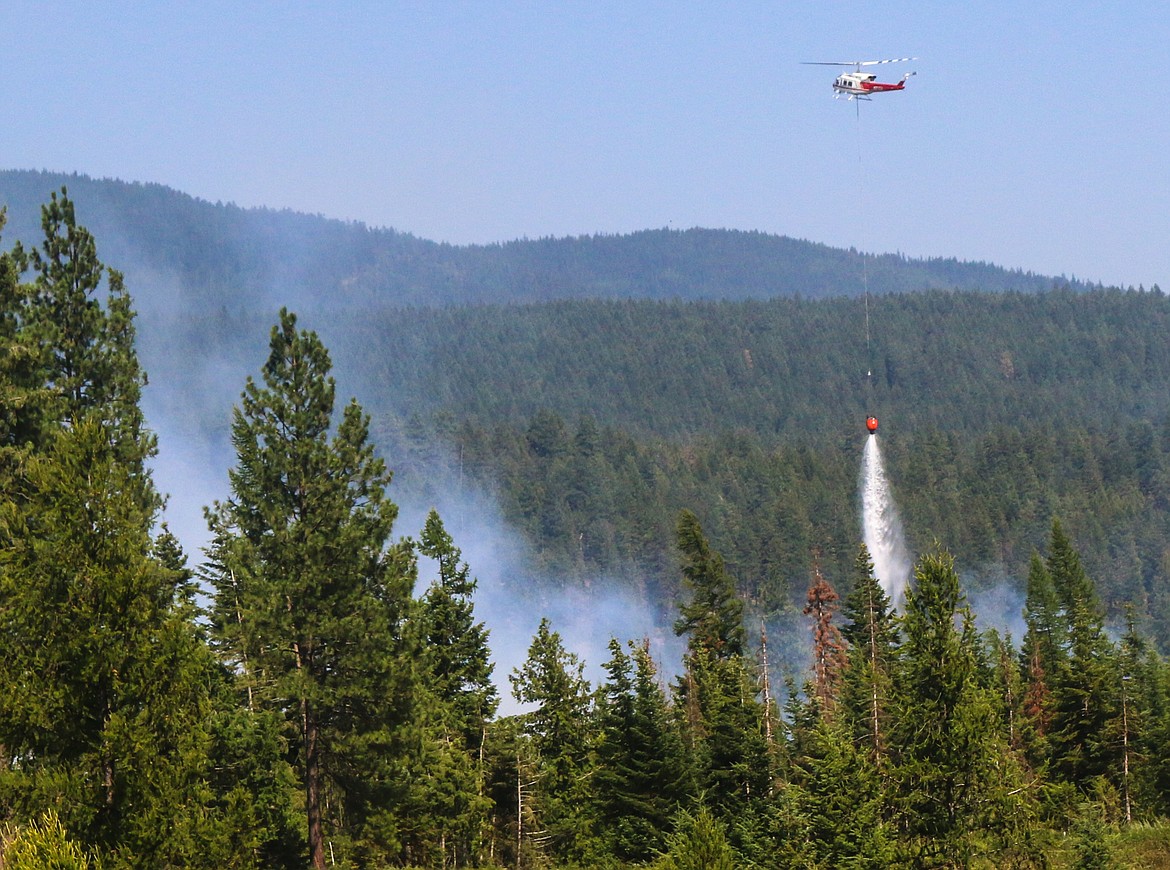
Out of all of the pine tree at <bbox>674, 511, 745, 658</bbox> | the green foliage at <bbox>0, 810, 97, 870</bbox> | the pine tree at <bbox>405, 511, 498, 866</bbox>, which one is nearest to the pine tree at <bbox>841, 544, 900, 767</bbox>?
the pine tree at <bbox>674, 511, 745, 658</bbox>

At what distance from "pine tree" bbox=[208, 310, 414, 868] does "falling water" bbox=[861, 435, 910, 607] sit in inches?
3197

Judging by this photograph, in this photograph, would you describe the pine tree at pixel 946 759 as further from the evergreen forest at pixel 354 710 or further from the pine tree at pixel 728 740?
the pine tree at pixel 728 740

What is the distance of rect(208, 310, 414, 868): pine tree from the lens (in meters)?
40.4

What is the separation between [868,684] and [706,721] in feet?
18.6

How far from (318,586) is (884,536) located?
130271mm

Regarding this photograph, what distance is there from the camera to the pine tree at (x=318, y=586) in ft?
133

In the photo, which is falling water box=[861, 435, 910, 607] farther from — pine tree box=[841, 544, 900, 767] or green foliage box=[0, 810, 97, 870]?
green foliage box=[0, 810, 97, 870]

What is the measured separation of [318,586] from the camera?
40906 mm

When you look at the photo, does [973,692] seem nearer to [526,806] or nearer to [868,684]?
[868,684]

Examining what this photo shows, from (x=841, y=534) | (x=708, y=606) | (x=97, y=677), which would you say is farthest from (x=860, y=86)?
(x=841, y=534)

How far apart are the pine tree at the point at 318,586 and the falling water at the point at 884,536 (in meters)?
81.2

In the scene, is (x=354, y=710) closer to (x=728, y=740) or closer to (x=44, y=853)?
(x=728, y=740)

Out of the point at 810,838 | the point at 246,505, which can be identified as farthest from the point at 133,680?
the point at 810,838

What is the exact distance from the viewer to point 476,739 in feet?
171
